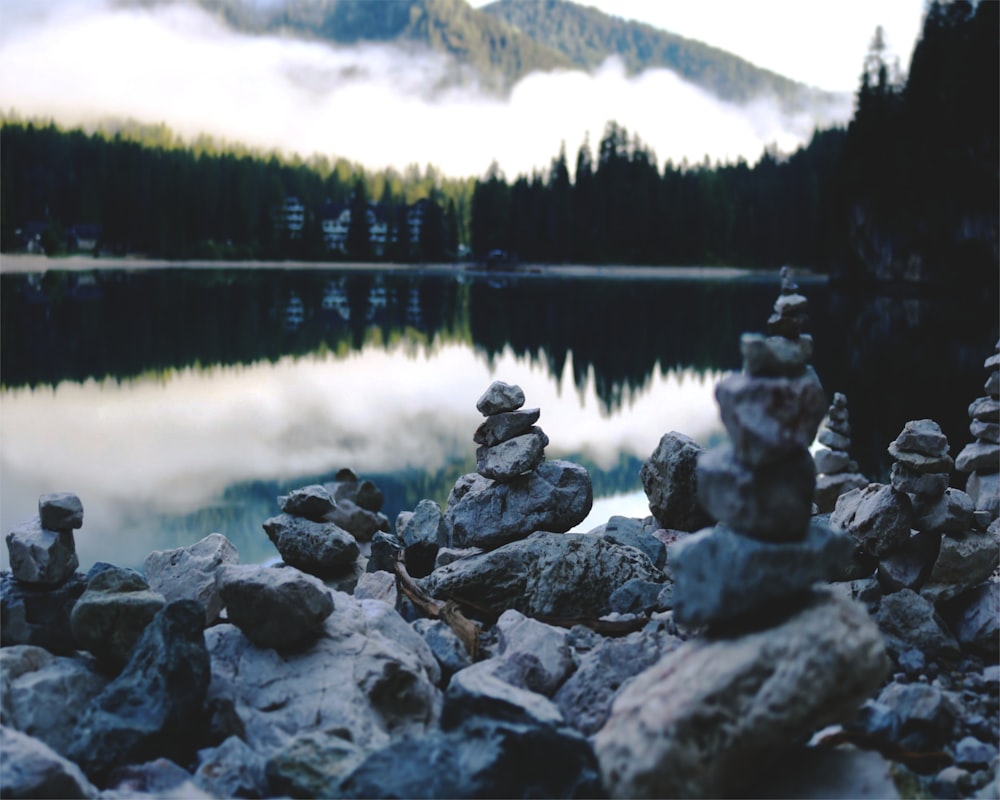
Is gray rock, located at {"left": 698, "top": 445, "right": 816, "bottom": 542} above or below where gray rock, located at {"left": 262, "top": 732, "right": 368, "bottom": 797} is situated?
above

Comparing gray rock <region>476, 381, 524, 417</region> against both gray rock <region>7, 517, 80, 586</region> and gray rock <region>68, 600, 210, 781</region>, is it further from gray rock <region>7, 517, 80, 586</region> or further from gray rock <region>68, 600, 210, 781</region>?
gray rock <region>68, 600, 210, 781</region>

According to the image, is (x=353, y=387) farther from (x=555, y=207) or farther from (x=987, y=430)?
(x=555, y=207)

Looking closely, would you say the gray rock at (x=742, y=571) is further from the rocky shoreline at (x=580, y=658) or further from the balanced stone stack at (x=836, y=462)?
the balanced stone stack at (x=836, y=462)

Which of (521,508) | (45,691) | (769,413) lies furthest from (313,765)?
(521,508)

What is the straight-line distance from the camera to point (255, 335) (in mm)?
46344

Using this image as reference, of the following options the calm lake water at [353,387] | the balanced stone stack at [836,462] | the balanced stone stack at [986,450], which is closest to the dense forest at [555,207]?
the calm lake water at [353,387]

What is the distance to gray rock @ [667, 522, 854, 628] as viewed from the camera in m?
4.69

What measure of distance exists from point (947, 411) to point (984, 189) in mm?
51901

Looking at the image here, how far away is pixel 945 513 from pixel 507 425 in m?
4.42

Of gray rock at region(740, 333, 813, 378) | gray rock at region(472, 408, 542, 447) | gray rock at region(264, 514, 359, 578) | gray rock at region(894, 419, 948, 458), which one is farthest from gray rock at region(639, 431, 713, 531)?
gray rock at region(740, 333, 813, 378)

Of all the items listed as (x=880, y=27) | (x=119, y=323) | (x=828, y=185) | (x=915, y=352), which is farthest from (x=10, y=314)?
(x=880, y=27)

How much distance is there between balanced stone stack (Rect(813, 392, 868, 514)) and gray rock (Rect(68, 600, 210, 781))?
13.3 m

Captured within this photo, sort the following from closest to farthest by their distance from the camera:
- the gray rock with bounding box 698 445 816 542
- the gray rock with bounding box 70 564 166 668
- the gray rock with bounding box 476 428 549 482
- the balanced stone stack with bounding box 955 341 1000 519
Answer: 1. the gray rock with bounding box 698 445 816 542
2. the gray rock with bounding box 70 564 166 668
3. the gray rock with bounding box 476 428 549 482
4. the balanced stone stack with bounding box 955 341 1000 519

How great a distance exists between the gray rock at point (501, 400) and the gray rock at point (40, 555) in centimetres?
434
